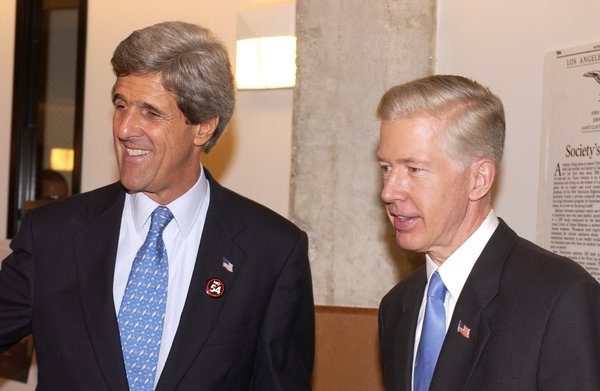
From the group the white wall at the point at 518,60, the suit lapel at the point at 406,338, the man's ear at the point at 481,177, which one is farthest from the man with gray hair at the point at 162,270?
the white wall at the point at 518,60

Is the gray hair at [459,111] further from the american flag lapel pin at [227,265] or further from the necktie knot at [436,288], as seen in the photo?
the american flag lapel pin at [227,265]

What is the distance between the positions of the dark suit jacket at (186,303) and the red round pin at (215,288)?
0.6 inches

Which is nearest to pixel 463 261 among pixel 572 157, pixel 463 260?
pixel 463 260

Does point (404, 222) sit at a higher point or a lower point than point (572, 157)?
→ lower

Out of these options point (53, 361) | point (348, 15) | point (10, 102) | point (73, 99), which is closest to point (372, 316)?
point (348, 15)

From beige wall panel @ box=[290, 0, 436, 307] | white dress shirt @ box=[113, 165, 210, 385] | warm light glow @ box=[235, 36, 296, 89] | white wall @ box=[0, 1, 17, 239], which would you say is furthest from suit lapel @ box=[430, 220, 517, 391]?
white wall @ box=[0, 1, 17, 239]

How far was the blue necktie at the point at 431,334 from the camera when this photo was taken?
2311mm

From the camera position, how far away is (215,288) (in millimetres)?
2539

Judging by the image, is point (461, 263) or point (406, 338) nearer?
point (461, 263)

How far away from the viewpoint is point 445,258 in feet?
7.83

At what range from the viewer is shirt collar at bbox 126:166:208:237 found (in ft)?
8.57

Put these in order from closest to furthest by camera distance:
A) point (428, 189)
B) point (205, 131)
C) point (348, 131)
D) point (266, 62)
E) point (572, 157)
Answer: point (428, 189), point (205, 131), point (572, 157), point (348, 131), point (266, 62)

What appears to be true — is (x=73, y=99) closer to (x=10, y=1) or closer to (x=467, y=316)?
(x=10, y=1)

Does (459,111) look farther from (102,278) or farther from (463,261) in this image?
(102,278)
